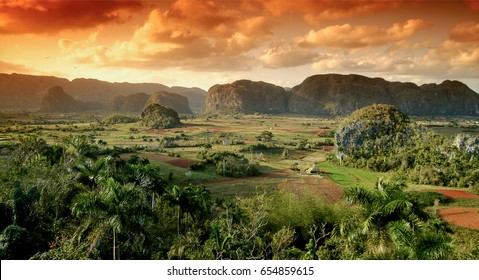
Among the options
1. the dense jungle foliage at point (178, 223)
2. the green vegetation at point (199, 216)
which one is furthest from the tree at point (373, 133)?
the dense jungle foliage at point (178, 223)

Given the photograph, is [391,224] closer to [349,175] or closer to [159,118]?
[349,175]

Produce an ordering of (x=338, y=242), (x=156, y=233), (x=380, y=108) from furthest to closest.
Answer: (x=380, y=108)
(x=156, y=233)
(x=338, y=242)

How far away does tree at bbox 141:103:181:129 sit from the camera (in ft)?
466

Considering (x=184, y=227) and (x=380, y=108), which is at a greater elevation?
(x=380, y=108)

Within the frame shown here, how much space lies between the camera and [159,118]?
146 m

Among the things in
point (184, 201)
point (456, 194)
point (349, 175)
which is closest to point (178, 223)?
point (184, 201)

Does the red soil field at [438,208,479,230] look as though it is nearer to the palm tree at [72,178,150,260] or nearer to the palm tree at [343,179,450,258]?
the palm tree at [343,179,450,258]

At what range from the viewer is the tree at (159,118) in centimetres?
14200

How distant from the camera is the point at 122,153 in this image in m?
64.4

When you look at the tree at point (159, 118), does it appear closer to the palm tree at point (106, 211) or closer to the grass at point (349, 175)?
the grass at point (349, 175)

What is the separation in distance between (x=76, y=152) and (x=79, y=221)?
54.7ft

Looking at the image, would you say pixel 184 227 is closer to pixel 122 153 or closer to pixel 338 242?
pixel 338 242
